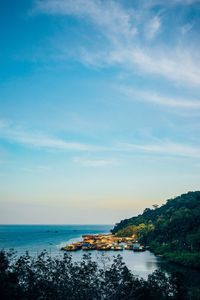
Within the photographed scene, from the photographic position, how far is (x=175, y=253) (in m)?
82.4

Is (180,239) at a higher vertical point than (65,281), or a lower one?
lower

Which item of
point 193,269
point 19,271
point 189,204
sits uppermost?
point 189,204

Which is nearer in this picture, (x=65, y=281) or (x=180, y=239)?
(x=65, y=281)

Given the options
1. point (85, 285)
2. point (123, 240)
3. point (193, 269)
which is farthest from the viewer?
Answer: point (123, 240)

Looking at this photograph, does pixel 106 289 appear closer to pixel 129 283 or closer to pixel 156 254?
pixel 129 283

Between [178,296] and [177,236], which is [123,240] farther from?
[178,296]

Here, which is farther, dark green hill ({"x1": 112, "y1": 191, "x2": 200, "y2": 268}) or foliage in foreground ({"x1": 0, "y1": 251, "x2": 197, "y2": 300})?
dark green hill ({"x1": 112, "y1": 191, "x2": 200, "y2": 268})

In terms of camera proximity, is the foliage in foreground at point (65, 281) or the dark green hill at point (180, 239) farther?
the dark green hill at point (180, 239)

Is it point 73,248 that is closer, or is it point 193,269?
point 193,269

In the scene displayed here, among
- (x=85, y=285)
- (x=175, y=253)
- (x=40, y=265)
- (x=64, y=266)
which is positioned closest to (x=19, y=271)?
(x=40, y=265)

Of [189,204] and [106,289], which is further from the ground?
[189,204]

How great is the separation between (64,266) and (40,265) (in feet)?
6.55

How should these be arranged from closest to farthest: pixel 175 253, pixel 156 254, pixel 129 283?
pixel 129 283 < pixel 175 253 < pixel 156 254

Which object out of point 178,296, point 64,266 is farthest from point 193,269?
point 64,266
